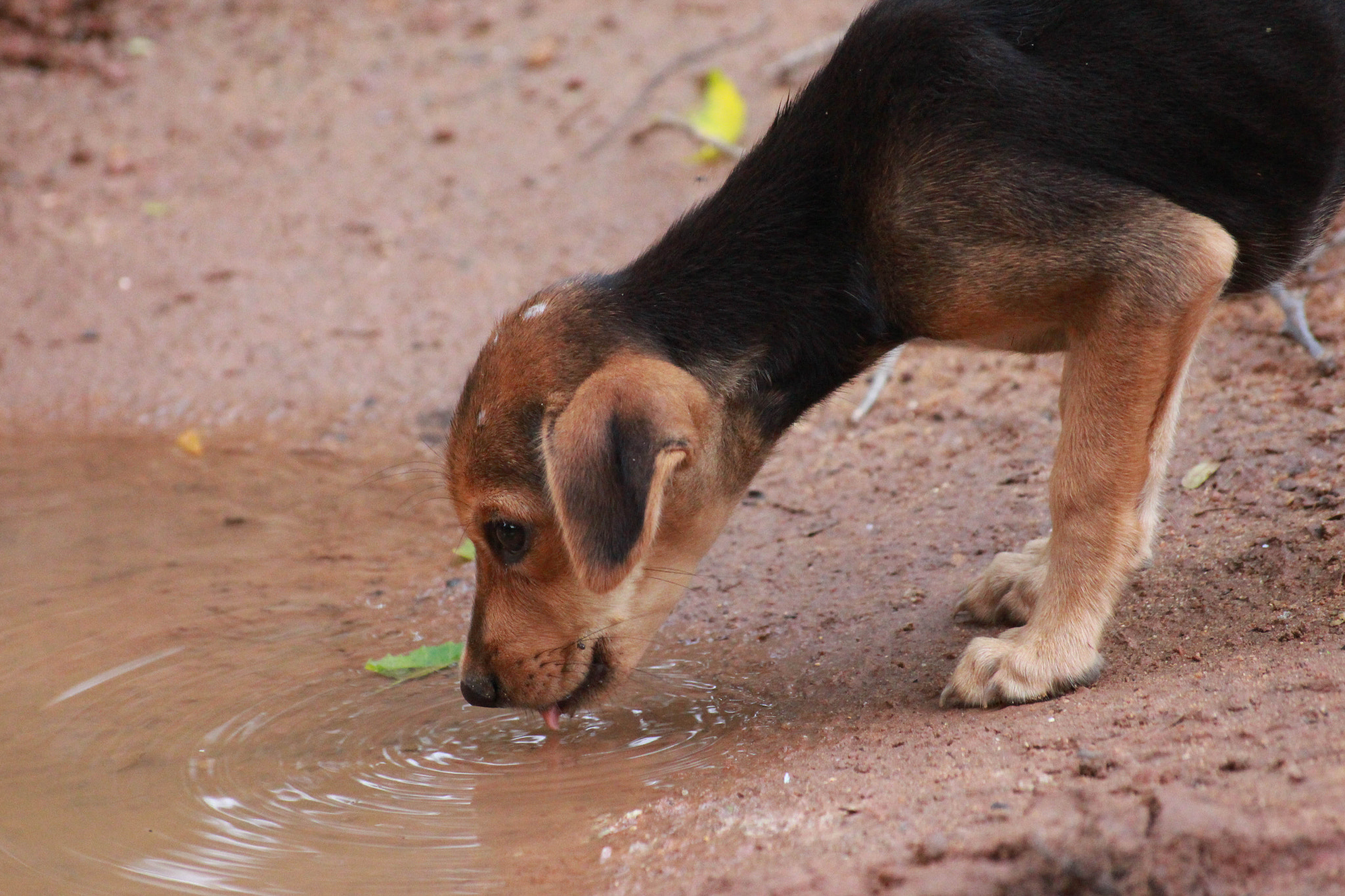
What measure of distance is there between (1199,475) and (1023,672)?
1.93 metres

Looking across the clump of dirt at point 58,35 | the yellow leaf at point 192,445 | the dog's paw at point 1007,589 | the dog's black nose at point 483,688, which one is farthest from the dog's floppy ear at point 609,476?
the clump of dirt at point 58,35

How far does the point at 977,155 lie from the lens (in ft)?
14.6

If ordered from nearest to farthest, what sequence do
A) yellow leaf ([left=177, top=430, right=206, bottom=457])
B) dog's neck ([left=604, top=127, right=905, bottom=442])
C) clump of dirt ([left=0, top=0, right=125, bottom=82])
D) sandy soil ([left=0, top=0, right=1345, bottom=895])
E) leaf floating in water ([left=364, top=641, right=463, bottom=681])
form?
sandy soil ([left=0, top=0, right=1345, bottom=895]) < dog's neck ([left=604, top=127, right=905, bottom=442]) < leaf floating in water ([left=364, top=641, right=463, bottom=681]) < yellow leaf ([left=177, top=430, right=206, bottom=457]) < clump of dirt ([left=0, top=0, right=125, bottom=82])

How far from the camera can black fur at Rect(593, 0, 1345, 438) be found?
4473 millimetres

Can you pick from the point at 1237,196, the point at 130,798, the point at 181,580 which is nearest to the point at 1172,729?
the point at 1237,196

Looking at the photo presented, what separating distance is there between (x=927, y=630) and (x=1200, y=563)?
1070 millimetres

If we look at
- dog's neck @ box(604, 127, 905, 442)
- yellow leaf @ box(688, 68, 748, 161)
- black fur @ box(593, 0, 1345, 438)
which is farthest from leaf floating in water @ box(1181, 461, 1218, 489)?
Answer: yellow leaf @ box(688, 68, 748, 161)

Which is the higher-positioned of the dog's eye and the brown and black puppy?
the brown and black puppy

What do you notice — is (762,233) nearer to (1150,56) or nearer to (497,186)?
(1150,56)

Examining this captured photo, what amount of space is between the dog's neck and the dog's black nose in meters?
1.26

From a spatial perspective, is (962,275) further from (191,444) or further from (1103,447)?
(191,444)

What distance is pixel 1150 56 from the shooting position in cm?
453

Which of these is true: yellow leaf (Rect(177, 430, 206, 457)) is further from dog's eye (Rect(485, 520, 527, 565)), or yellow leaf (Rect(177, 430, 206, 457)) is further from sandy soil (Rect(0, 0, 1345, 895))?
dog's eye (Rect(485, 520, 527, 565))

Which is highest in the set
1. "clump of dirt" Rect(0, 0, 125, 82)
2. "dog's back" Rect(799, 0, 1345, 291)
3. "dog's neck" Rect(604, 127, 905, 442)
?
"clump of dirt" Rect(0, 0, 125, 82)
